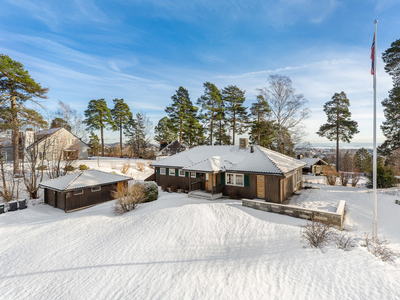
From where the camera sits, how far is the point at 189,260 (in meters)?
6.15

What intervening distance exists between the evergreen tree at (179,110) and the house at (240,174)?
13784mm

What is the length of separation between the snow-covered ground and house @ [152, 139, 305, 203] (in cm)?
360

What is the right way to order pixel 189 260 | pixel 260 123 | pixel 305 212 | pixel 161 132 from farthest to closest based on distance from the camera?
1. pixel 161 132
2. pixel 260 123
3. pixel 305 212
4. pixel 189 260

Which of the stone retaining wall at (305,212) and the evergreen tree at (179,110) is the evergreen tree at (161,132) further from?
the stone retaining wall at (305,212)

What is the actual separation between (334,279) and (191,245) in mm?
4300

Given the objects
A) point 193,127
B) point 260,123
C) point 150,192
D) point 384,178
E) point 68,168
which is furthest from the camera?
point 193,127

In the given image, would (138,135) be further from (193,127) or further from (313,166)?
(313,166)

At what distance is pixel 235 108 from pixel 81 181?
21.9 meters

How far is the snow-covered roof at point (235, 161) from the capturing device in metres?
13.6

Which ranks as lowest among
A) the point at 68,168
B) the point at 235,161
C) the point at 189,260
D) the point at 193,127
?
the point at 189,260

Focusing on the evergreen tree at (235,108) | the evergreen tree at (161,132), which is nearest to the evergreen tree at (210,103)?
the evergreen tree at (235,108)

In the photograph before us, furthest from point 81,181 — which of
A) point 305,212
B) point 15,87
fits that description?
point 305,212

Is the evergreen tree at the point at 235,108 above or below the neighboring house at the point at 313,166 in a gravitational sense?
above

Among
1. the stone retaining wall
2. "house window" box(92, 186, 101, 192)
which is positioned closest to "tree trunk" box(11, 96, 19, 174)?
"house window" box(92, 186, 101, 192)
